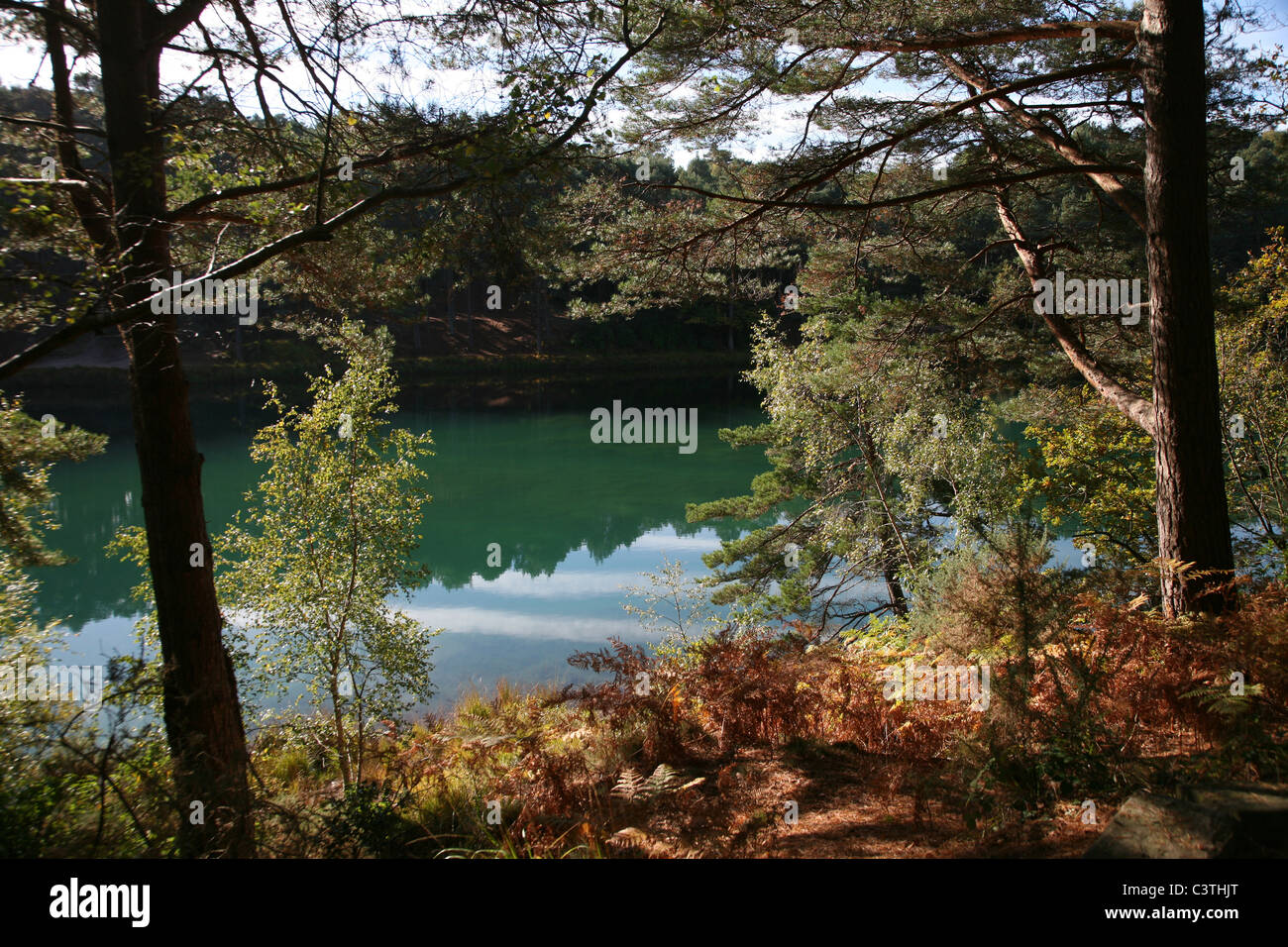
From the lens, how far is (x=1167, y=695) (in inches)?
166

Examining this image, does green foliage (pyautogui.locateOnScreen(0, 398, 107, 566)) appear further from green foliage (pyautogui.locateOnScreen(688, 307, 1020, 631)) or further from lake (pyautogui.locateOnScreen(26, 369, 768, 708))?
green foliage (pyautogui.locateOnScreen(688, 307, 1020, 631))

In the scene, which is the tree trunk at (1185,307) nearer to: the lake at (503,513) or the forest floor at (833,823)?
the forest floor at (833,823)

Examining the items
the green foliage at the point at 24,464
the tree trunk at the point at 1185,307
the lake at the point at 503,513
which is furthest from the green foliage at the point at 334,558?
the tree trunk at the point at 1185,307

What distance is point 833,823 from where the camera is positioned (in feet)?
12.4

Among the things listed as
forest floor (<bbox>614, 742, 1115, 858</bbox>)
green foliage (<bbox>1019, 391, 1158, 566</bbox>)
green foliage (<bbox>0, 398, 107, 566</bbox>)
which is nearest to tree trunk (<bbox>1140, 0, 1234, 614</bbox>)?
forest floor (<bbox>614, 742, 1115, 858</bbox>)

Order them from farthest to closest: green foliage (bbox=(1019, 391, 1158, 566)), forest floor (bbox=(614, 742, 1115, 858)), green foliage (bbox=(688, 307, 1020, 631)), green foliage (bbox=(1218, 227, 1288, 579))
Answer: green foliage (bbox=(1019, 391, 1158, 566)), green foliage (bbox=(688, 307, 1020, 631)), green foliage (bbox=(1218, 227, 1288, 579)), forest floor (bbox=(614, 742, 1115, 858))

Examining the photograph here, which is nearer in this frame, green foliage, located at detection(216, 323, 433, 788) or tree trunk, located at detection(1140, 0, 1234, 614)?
tree trunk, located at detection(1140, 0, 1234, 614)

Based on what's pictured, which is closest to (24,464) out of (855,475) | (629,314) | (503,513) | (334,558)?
(334,558)

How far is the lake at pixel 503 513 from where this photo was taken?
50.3 feet

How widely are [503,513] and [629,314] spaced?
57.6 feet

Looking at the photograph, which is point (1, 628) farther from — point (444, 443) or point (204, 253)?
point (444, 443)

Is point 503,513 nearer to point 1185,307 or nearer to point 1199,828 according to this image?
point 1185,307

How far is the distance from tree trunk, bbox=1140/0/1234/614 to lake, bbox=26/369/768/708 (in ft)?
29.7

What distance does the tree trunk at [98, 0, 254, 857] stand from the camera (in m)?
5.02
